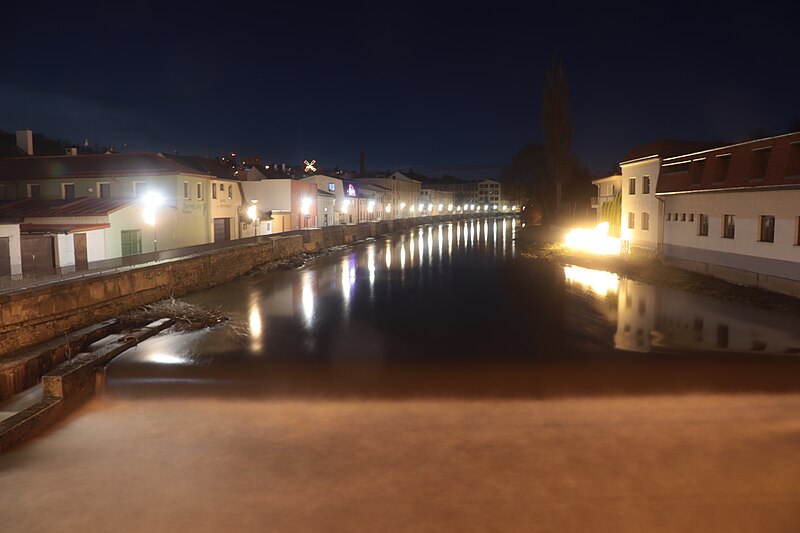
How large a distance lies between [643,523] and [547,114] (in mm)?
42663

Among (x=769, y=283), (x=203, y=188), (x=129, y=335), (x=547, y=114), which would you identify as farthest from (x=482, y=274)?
(x=547, y=114)

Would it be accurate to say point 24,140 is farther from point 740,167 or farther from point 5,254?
point 740,167

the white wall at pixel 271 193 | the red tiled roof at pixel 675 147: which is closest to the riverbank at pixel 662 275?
the red tiled roof at pixel 675 147

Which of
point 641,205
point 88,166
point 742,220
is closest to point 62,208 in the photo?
point 88,166

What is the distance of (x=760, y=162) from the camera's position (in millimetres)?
17906

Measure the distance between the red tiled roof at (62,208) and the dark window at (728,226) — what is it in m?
23.4

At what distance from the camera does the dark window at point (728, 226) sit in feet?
63.8

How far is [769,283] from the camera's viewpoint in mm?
17203

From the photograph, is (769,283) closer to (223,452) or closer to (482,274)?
(482,274)

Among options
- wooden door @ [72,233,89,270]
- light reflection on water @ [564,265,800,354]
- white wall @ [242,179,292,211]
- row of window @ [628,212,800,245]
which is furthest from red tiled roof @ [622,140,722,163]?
white wall @ [242,179,292,211]

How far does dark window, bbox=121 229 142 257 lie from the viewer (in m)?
23.8

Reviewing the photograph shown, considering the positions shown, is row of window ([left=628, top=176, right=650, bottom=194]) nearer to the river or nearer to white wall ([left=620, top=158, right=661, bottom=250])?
white wall ([left=620, top=158, right=661, bottom=250])

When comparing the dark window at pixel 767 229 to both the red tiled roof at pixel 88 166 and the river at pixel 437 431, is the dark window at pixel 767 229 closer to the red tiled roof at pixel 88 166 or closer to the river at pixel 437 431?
the river at pixel 437 431

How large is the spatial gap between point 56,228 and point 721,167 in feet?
79.9
